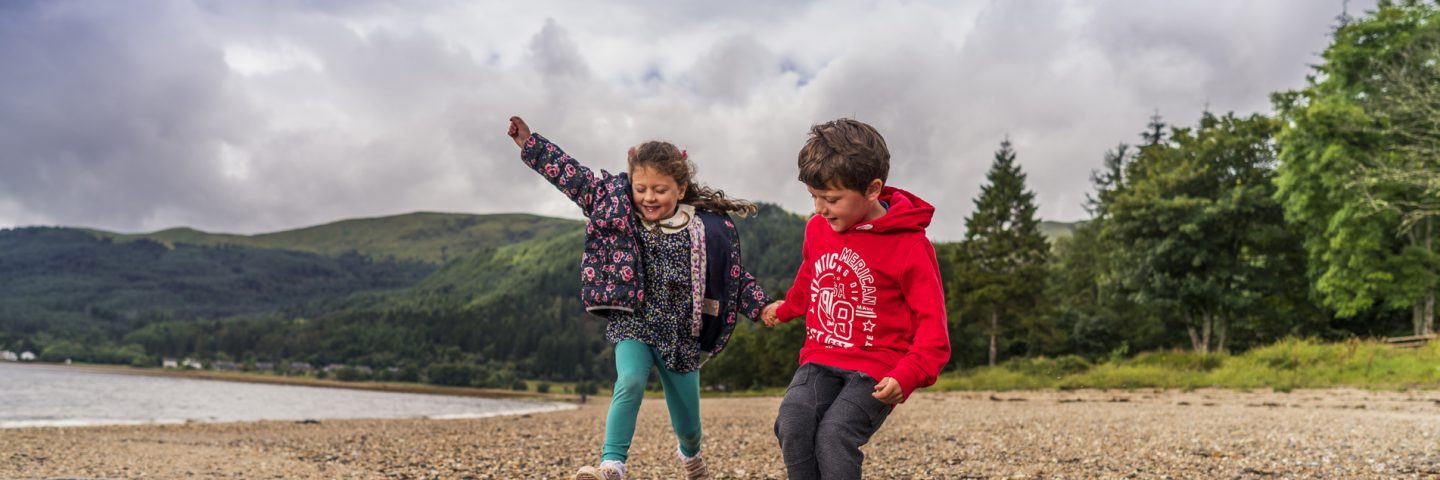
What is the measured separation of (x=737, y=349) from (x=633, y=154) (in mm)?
49650

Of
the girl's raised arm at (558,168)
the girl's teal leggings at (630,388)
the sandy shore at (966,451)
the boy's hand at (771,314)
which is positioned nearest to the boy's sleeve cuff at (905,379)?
the boy's hand at (771,314)

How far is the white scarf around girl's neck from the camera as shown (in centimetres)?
511

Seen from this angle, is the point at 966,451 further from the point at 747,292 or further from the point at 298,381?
the point at 298,381

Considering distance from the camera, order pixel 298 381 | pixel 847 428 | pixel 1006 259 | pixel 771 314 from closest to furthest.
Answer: pixel 847 428 < pixel 771 314 < pixel 1006 259 < pixel 298 381

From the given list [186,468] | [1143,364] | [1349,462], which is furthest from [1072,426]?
[1143,364]

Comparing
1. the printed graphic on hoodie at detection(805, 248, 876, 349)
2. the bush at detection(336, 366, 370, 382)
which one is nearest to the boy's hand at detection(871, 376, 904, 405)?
the printed graphic on hoodie at detection(805, 248, 876, 349)

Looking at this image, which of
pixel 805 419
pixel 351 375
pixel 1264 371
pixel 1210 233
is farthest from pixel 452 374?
pixel 805 419

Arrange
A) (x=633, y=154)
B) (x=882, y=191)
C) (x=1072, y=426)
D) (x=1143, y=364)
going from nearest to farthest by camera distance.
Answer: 1. (x=882, y=191)
2. (x=633, y=154)
3. (x=1072, y=426)
4. (x=1143, y=364)

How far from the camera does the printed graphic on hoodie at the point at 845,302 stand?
373cm

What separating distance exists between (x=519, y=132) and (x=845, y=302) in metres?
2.58

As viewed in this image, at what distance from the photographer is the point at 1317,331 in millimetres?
37688

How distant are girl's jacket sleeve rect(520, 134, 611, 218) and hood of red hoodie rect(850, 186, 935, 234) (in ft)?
6.14

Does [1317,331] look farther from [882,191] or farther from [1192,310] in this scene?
[882,191]

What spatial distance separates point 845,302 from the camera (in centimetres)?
378
